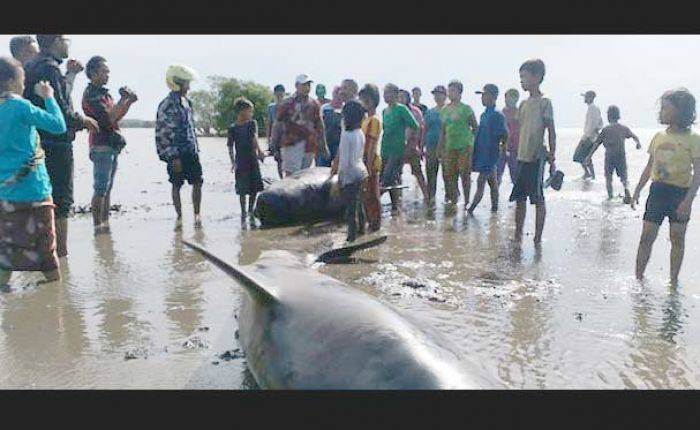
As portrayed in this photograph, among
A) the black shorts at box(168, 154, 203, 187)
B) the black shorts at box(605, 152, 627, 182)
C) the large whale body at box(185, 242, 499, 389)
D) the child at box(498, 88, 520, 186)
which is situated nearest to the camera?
the large whale body at box(185, 242, 499, 389)

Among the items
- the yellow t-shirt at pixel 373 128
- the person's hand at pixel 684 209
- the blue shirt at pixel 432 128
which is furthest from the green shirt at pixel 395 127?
the person's hand at pixel 684 209

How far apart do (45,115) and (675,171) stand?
5719 mm

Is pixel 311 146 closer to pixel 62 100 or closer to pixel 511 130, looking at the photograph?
pixel 511 130

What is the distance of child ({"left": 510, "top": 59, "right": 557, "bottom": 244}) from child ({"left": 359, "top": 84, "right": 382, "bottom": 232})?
1.86 metres

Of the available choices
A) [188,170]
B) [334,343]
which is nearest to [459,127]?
[188,170]

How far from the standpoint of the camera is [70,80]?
7410 mm

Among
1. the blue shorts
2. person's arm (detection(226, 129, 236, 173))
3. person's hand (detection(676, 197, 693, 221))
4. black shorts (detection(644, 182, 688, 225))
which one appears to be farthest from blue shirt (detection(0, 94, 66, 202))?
person's hand (detection(676, 197, 693, 221))

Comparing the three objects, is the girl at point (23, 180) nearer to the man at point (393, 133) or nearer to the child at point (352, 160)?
the child at point (352, 160)

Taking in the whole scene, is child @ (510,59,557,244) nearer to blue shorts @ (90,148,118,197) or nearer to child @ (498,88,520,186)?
child @ (498,88,520,186)

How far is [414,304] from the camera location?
198 inches

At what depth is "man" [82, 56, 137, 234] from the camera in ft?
26.5

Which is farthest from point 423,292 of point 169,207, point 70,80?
point 169,207

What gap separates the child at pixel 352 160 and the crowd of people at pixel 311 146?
0.01 m

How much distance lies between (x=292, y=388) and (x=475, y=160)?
8245 millimetres
